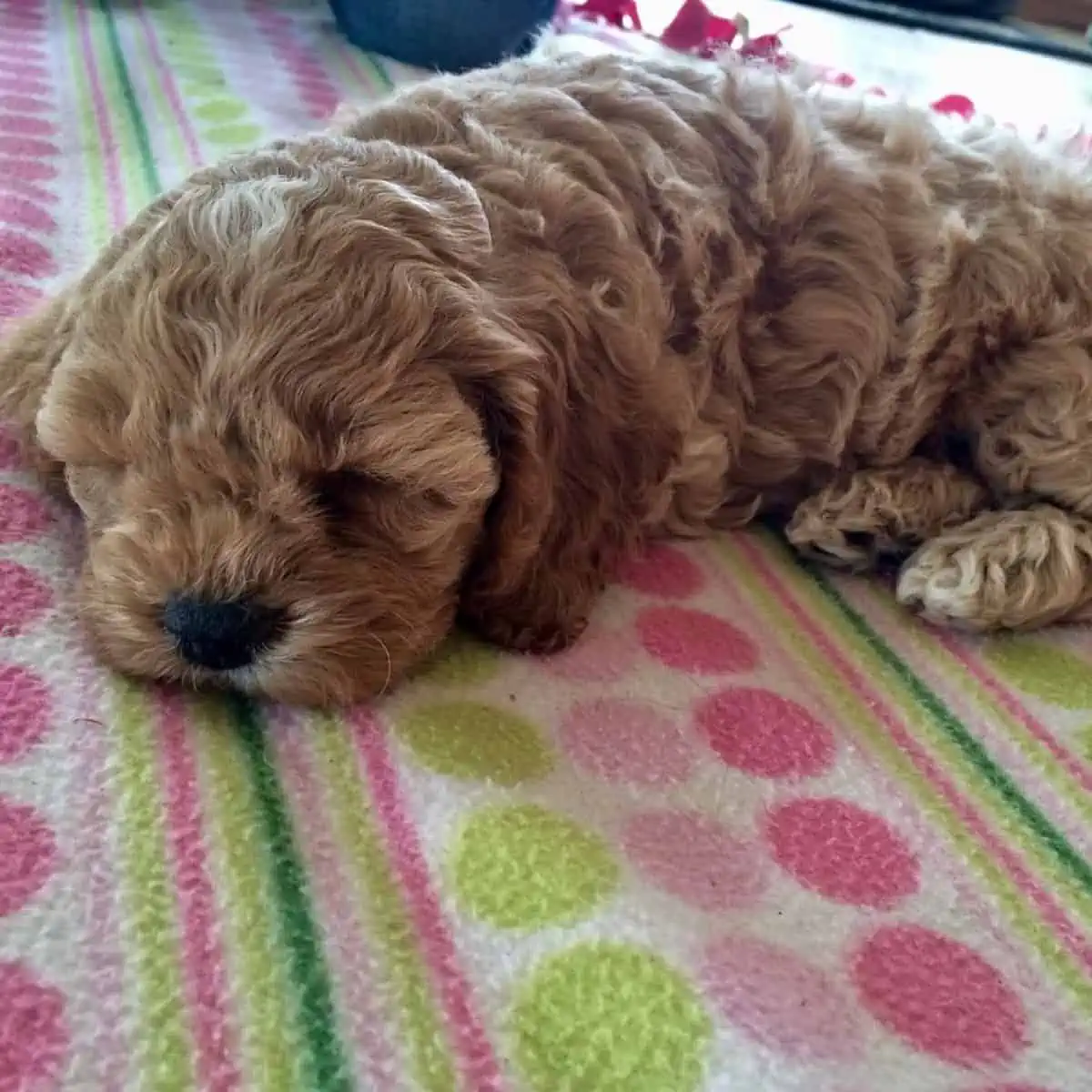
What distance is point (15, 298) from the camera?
80.0 inches

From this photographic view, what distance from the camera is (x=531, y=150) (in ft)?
5.55

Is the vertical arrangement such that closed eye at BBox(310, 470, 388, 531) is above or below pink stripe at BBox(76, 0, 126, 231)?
above

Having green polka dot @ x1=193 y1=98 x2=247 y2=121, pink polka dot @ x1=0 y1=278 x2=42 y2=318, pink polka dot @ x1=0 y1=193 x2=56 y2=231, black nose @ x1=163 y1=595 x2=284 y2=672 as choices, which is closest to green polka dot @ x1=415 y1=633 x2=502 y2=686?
black nose @ x1=163 y1=595 x2=284 y2=672

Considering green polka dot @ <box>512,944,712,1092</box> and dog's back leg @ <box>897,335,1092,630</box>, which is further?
dog's back leg @ <box>897,335,1092,630</box>

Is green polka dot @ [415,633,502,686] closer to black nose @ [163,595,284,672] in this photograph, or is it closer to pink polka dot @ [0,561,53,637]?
black nose @ [163,595,284,672]

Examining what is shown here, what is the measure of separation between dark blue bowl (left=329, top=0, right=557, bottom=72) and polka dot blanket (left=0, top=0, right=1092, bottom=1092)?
2.46m

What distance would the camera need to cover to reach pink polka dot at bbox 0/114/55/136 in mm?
2809

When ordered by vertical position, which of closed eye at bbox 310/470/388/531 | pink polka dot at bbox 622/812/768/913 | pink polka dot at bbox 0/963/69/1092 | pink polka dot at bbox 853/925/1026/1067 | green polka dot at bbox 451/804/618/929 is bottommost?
pink polka dot at bbox 622/812/768/913

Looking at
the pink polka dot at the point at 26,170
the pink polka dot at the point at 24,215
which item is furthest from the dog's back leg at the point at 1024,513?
the pink polka dot at the point at 26,170

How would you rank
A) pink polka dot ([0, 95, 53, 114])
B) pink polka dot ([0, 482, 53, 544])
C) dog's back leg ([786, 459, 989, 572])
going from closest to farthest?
pink polka dot ([0, 482, 53, 544]) < dog's back leg ([786, 459, 989, 572]) < pink polka dot ([0, 95, 53, 114])

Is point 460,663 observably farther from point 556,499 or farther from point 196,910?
point 196,910

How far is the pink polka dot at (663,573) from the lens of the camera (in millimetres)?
1764

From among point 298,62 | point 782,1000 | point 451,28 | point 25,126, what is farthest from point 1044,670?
point 298,62

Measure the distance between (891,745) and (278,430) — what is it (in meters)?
0.78
